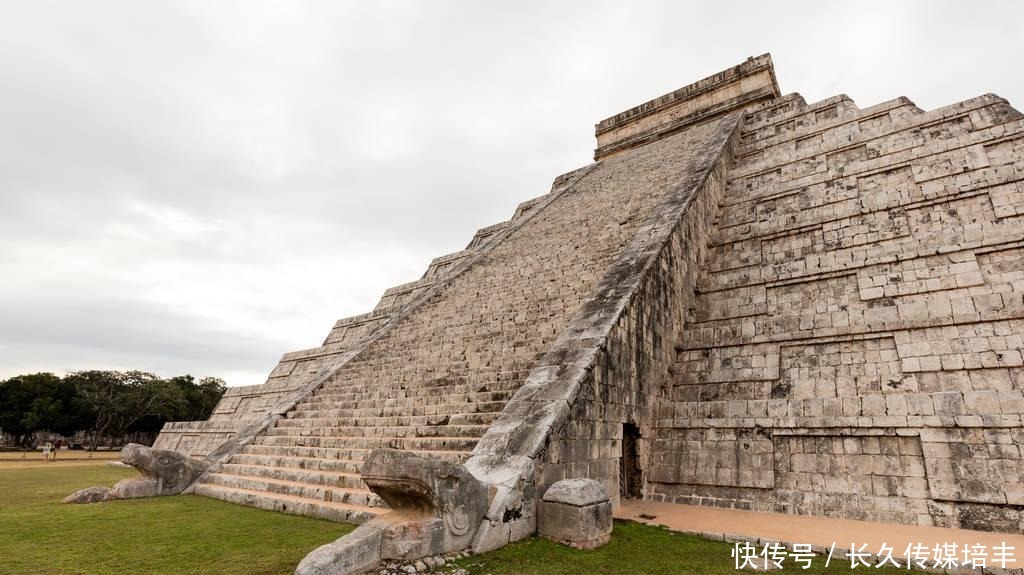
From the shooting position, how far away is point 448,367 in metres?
8.66

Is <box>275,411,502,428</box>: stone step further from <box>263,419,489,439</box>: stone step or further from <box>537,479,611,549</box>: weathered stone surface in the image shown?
<box>537,479,611,549</box>: weathered stone surface

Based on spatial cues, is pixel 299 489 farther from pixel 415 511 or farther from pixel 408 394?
pixel 415 511

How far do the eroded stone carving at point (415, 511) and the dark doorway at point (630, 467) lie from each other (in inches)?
129

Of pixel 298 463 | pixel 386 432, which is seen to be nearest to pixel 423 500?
pixel 386 432

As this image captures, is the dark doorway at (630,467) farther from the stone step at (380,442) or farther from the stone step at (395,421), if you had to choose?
the stone step at (380,442)

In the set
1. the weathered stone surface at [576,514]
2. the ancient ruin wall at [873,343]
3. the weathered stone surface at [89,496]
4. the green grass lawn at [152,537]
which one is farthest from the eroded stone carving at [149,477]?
the ancient ruin wall at [873,343]

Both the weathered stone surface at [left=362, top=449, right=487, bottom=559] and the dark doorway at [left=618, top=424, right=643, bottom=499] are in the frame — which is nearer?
the weathered stone surface at [left=362, top=449, right=487, bottom=559]

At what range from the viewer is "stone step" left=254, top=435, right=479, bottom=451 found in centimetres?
645

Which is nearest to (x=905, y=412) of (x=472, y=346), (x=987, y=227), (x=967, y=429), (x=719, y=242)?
(x=967, y=429)

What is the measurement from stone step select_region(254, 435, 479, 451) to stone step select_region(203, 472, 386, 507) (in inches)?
30.4

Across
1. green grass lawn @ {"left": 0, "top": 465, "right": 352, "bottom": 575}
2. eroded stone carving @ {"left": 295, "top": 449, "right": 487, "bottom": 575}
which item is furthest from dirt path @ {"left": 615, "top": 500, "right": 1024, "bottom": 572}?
green grass lawn @ {"left": 0, "top": 465, "right": 352, "bottom": 575}

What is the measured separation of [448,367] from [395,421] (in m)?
1.37

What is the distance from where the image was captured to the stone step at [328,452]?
6238 millimetres

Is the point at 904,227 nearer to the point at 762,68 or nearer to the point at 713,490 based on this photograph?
the point at 713,490
